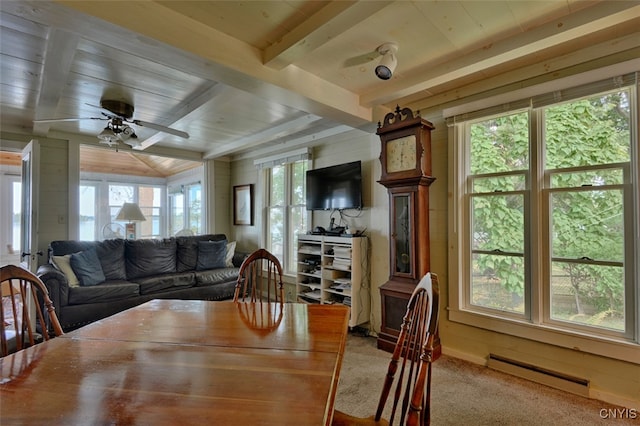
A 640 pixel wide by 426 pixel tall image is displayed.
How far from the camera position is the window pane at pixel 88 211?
660 cm

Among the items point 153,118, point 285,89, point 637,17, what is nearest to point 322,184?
point 285,89

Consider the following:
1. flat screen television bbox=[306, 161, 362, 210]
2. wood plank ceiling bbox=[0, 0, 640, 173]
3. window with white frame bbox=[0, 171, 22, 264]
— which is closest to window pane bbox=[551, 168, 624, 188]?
wood plank ceiling bbox=[0, 0, 640, 173]

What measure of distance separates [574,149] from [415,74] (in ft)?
Result: 4.38

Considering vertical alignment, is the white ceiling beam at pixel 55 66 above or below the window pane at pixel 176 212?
above

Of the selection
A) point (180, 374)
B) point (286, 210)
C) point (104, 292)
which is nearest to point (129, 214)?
point (104, 292)

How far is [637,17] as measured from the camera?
5.95 feet

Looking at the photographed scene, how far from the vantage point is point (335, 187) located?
3771 millimetres

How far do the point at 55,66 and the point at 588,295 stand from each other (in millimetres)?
Result: 4292

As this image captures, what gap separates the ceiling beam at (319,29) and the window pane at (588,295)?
229 centimetres

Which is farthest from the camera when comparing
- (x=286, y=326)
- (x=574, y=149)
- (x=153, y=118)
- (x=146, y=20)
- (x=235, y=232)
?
(x=235, y=232)

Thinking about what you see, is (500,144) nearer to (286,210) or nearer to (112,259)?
(286,210)

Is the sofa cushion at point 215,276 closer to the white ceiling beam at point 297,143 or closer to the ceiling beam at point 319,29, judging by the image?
the white ceiling beam at point 297,143

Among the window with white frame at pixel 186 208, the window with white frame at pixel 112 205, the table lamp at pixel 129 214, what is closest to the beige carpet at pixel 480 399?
the table lamp at pixel 129 214

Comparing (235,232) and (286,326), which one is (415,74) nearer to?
(286,326)
